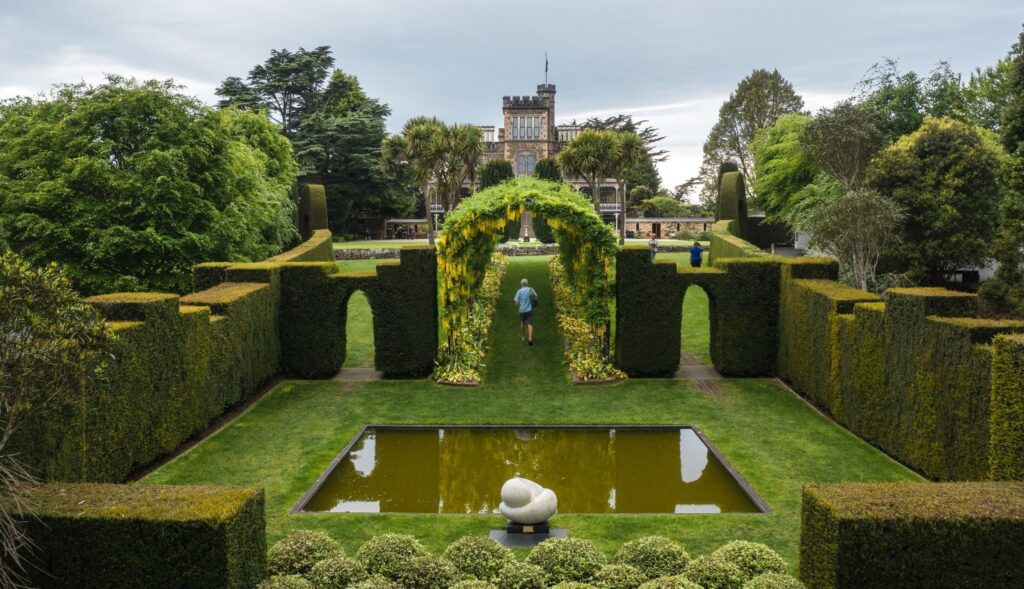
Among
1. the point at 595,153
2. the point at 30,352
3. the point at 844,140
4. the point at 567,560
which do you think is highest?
the point at 595,153

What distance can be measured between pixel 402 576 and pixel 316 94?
53437mm

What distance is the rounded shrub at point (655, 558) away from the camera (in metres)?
6.34

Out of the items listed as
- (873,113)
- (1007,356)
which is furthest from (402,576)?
(873,113)

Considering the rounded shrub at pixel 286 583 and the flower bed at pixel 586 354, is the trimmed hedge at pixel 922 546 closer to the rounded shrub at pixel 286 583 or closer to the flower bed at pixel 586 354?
the rounded shrub at pixel 286 583

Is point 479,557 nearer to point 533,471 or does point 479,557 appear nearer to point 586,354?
point 533,471

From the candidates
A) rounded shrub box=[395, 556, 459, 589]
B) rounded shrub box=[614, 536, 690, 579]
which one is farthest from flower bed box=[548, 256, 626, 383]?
rounded shrub box=[395, 556, 459, 589]

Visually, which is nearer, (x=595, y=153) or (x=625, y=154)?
(x=595, y=153)

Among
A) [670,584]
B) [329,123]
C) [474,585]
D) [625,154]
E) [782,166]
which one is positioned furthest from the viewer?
[329,123]

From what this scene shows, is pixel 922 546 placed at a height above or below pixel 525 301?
below

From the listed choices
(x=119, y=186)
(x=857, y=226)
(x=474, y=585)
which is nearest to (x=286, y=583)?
(x=474, y=585)

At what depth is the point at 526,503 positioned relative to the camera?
7941mm

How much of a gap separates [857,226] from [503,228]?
39.7ft

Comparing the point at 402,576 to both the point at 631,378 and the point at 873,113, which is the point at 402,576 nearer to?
the point at 631,378

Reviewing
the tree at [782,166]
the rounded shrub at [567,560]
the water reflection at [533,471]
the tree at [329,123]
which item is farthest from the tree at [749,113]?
the rounded shrub at [567,560]
